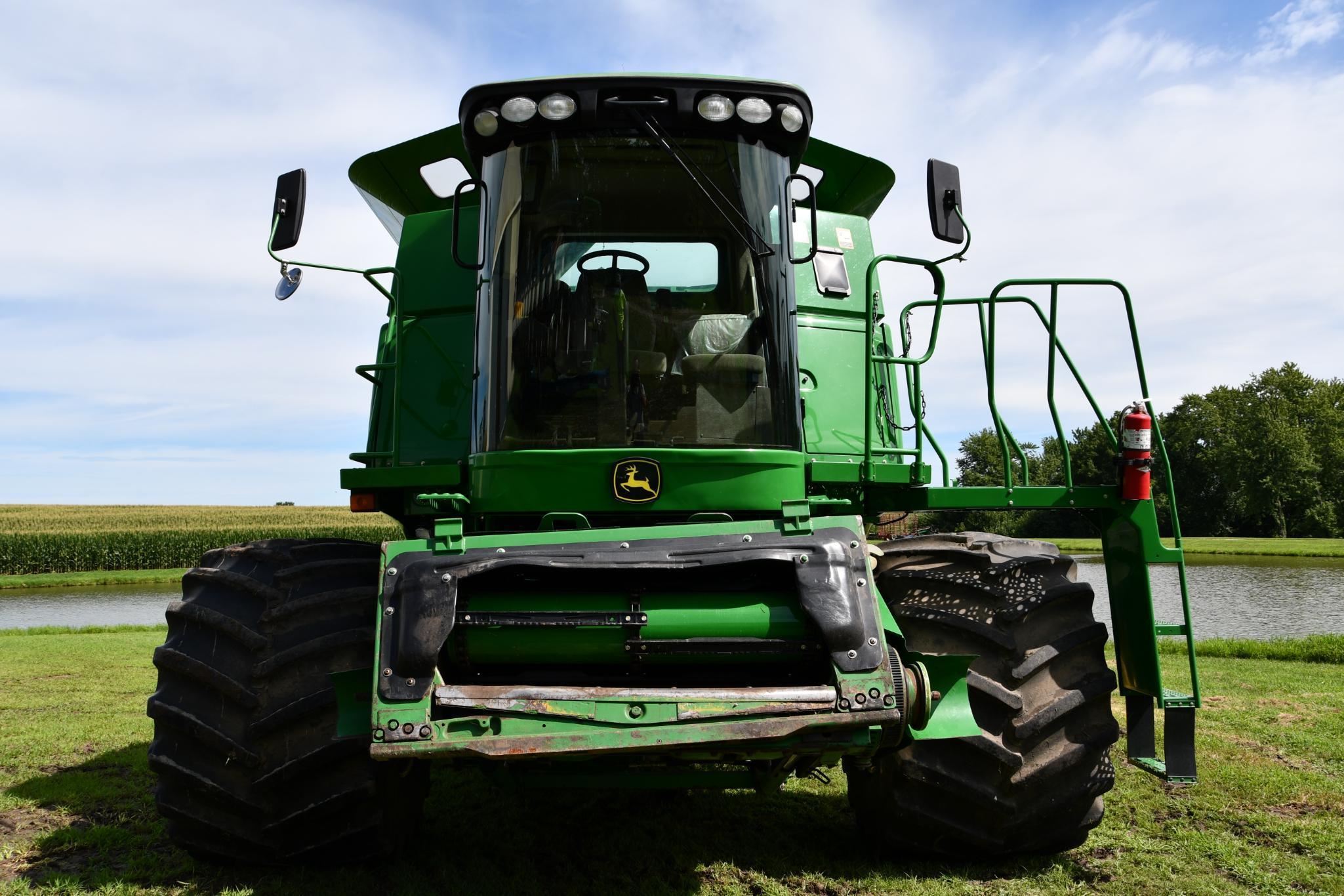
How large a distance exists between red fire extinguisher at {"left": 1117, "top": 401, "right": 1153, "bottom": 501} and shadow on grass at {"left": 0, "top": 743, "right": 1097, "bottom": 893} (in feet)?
5.32

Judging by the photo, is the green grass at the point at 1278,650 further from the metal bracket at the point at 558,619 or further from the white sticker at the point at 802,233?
the metal bracket at the point at 558,619

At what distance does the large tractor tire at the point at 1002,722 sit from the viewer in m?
3.74

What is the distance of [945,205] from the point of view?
14.1 ft

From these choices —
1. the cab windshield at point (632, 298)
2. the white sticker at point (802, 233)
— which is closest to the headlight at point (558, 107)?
the cab windshield at point (632, 298)

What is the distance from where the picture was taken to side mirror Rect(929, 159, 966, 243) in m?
4.28

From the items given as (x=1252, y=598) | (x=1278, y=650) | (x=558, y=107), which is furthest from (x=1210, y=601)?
(x=558, y=107)

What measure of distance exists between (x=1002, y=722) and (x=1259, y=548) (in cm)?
4380

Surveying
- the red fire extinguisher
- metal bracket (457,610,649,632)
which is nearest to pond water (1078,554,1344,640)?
the red fire extinguisher

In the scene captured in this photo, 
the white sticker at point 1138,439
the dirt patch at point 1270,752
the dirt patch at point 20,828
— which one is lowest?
the dirt patch at point 1270,752

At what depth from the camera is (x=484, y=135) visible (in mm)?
3969

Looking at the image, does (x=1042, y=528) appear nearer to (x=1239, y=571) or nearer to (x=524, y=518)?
(x=1239, y=571)

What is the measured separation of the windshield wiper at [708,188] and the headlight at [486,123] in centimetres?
61

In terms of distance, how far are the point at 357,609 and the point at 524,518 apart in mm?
716

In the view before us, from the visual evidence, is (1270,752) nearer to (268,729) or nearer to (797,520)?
(797,520)
